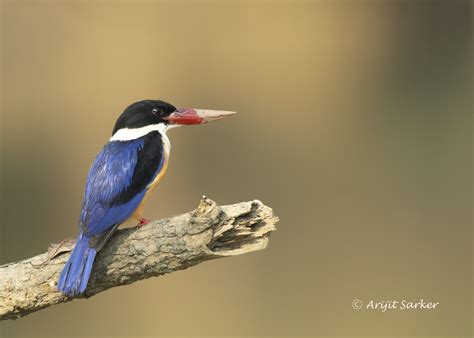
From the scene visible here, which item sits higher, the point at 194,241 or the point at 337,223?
the point at 194,241

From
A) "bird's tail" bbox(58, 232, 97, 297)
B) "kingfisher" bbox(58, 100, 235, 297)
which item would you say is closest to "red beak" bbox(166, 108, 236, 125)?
"kingfisher" bbox(58, 100, 235, 297)

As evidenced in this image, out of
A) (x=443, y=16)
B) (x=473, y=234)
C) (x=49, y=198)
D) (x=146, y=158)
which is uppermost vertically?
(x=443, y=16)

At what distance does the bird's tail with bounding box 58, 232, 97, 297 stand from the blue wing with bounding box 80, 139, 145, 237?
10 centimetres

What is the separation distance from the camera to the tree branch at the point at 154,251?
103 inches

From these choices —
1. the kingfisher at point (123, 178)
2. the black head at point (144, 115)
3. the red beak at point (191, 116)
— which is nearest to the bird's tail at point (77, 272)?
the kingfisher at point (123, 178)

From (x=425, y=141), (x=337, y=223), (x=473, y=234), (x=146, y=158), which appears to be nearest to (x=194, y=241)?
(x=146, y=158)

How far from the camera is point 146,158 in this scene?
3.10 m

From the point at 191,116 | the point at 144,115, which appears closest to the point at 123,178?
the point at 144,115

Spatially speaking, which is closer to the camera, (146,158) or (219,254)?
(219,254)

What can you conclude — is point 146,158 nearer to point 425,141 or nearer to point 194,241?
point 194,241

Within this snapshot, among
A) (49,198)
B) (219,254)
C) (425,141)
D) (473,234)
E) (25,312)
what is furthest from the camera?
(425,141)

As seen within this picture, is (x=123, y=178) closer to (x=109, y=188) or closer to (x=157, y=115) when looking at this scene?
(x=109, y=188)

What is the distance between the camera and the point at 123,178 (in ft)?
9.94

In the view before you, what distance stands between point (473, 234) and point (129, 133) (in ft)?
11.0
